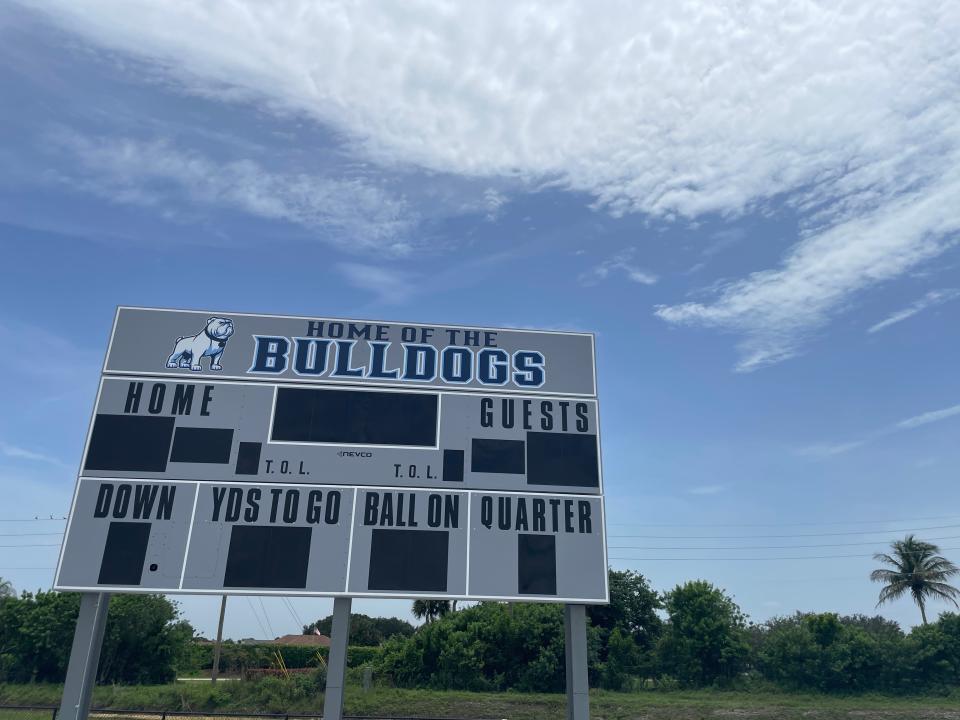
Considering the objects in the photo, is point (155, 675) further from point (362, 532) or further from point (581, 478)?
point (581, 478)

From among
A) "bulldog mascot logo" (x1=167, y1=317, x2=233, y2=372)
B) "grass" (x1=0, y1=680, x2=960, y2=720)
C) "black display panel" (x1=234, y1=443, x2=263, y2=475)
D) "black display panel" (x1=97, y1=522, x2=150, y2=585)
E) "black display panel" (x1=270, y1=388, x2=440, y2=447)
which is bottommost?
"grass" (x1=0, y1=680, x2=960, y2=720)

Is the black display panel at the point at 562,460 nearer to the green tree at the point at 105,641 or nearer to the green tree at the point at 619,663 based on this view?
the green tree at the point at 619,663

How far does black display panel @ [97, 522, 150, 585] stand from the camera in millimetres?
14898

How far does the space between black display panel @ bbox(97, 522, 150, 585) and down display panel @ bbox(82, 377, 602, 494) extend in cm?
117

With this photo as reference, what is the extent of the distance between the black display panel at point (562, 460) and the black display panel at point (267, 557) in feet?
17.5

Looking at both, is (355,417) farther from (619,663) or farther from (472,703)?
(619,663)

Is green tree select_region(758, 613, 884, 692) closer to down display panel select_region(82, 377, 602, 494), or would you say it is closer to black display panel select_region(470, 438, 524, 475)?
down display panel select_region(82, 377, 602, 494)

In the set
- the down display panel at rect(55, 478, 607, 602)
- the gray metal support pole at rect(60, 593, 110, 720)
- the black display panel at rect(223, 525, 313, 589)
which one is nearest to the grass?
the gray metal support pole at rect(60, 593, 110, 720)

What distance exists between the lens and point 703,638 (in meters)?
33.2

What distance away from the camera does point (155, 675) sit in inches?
1264

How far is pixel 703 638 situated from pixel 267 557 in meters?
25.1

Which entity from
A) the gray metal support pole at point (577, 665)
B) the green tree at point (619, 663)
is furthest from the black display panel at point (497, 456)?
the green tree at point (619, 663)

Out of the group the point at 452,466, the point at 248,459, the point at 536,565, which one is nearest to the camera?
the point at 536,565

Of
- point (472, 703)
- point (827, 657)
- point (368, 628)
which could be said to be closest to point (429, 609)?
point (368, 628)
